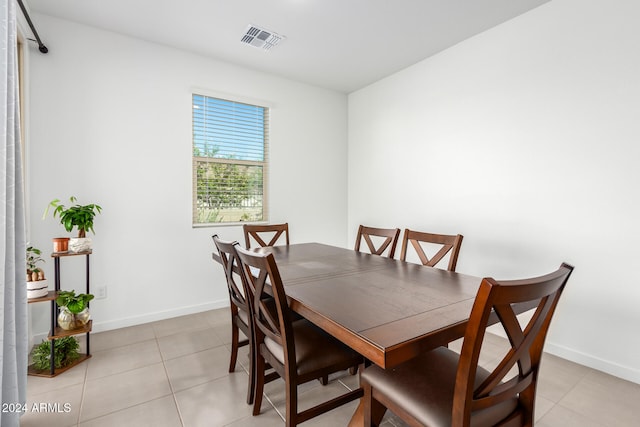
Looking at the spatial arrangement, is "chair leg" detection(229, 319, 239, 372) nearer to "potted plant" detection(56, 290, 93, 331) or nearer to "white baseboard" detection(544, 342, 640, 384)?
"potted plant" detection(56, 290, 93, 331)

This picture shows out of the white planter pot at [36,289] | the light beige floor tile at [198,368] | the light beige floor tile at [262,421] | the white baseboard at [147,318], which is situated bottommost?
the light beige floor tile at [262,421]

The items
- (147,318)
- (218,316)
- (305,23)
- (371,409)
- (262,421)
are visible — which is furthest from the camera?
(218,316)

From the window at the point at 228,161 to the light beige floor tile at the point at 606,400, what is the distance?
3132 mm

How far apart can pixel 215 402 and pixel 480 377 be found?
4.84ft

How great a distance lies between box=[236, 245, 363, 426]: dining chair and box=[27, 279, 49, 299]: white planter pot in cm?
161

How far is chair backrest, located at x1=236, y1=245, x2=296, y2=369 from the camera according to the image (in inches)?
50.2

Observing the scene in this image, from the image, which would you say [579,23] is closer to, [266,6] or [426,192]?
[426,192]

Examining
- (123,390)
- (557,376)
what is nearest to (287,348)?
(123,390)

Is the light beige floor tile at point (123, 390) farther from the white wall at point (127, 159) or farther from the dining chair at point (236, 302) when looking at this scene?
the white wall at point (127, 159)

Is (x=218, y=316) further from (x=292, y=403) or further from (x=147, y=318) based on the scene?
(x=292, y=403)

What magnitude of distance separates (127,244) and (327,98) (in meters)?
3.01

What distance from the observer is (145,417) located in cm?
169

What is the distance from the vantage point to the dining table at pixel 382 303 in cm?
97

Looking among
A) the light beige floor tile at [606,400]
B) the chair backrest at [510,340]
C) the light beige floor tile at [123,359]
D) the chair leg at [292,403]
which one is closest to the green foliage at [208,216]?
the light beige floor tile at [123,359]
